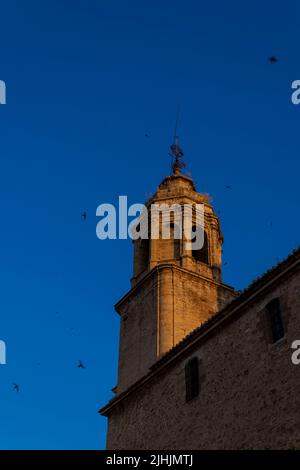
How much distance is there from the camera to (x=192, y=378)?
1841cm

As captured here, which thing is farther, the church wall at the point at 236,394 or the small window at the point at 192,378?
the small window at the point at 192,378

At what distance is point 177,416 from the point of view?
18297 millimetres

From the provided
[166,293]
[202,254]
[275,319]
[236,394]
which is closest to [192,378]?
[236,394]

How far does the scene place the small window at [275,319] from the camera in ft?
50.7

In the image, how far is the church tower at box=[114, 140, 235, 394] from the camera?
23.3 metres

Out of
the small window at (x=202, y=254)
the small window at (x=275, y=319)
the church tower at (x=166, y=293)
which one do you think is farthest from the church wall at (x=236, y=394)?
the small window at (x=202, y=254)

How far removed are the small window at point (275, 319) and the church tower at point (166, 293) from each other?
7218 mm

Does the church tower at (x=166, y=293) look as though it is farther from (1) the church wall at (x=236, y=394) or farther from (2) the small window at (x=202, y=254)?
(1) the church wall at (x=236, y=394)

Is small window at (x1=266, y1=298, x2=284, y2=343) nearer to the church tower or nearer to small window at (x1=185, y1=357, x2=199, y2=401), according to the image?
small window at (x1=185, y1=357, x2=199, y2=401)

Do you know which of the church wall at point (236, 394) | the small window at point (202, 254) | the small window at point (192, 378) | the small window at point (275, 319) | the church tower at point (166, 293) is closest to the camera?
the church wall at point (236, 394)

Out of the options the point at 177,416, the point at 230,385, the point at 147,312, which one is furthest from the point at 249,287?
the point at 147,312
